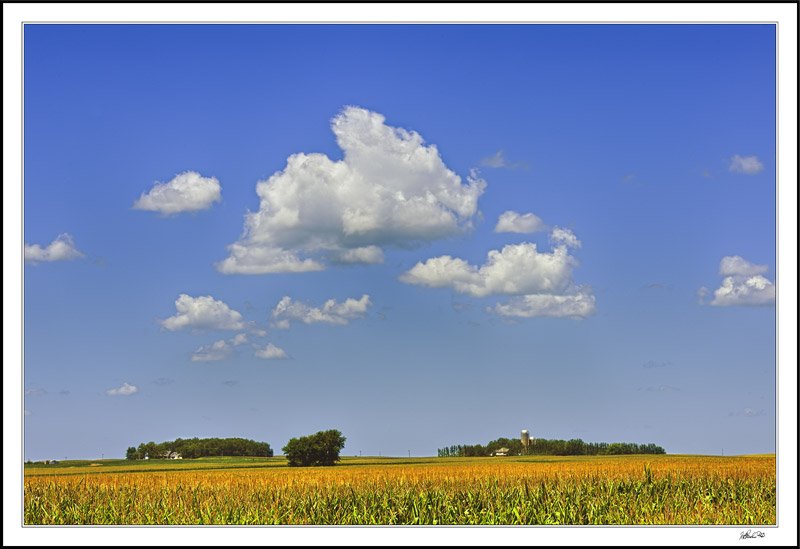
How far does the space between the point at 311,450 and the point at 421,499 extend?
114ft

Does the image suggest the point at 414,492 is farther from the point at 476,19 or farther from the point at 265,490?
the point at 476,19

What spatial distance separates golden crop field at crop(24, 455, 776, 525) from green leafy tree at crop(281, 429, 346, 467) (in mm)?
28660

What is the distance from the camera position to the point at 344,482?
71.9ft

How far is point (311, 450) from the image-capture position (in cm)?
5250

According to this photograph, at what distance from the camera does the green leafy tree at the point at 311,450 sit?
52.2 metres


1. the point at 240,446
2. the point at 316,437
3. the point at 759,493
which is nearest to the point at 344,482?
the point at 759,493

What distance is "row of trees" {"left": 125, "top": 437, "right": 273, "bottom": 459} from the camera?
54.1 m

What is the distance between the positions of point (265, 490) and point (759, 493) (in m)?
14.2
